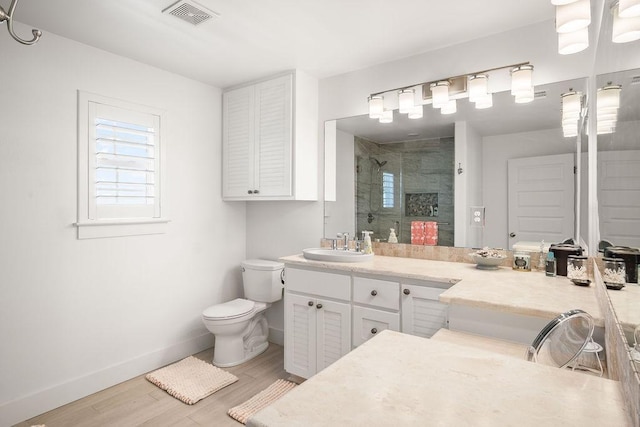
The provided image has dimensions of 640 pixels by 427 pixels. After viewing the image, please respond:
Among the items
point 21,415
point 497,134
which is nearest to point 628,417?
point 497,134

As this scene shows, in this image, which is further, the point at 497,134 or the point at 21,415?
the point at 497,134

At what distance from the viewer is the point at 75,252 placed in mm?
2383

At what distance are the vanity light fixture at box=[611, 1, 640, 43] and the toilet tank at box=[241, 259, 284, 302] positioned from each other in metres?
2.66

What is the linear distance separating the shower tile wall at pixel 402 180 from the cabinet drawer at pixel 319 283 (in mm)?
644

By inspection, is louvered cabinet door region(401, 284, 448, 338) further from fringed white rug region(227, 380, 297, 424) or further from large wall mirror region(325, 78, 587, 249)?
fringed white rug region(227, 380, 297, 424)

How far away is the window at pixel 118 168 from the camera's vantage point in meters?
2.41

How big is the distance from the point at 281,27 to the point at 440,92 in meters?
1.14

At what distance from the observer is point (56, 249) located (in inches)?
90.4

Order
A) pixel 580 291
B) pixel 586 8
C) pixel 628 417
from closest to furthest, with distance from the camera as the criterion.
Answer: pixel 628 417, pixel 586 8, pixel 580 291

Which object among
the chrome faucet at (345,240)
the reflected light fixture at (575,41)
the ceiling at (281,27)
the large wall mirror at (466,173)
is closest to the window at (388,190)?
the large wall mirror at (466,173)

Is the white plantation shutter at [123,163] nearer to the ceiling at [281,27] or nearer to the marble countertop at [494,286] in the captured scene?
the ceiling at [281,27]

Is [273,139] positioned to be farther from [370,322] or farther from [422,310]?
[422,310]

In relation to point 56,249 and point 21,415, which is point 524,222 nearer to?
point 56,249

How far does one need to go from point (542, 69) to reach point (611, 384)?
1929mm
